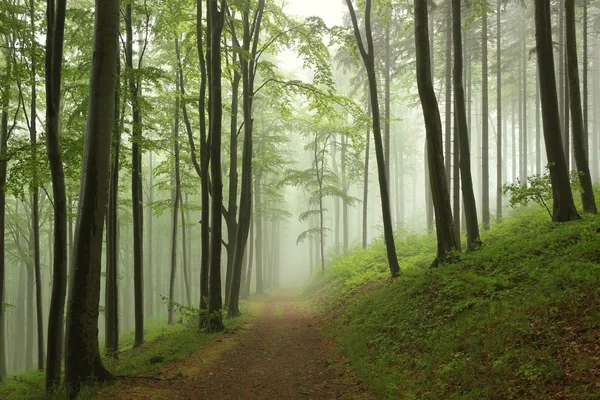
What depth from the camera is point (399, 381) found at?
561 centimetres

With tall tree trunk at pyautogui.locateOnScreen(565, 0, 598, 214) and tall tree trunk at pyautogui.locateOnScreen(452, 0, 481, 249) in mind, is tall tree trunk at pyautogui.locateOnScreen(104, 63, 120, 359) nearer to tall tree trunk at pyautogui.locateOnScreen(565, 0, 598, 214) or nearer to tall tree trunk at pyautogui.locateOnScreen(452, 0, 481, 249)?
tall tree trunk at pyautogui.locateOnScreen(452, 0, 481, 249)

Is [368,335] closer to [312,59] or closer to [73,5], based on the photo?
[312,59]

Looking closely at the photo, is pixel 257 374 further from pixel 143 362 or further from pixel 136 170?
pixel 136 170

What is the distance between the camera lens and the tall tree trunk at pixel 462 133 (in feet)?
33.5

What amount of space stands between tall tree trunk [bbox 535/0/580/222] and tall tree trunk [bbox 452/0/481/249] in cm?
185

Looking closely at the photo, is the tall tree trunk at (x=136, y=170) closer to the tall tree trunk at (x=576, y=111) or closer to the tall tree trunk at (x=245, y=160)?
the tall tree trunk at (x=245, y=160)

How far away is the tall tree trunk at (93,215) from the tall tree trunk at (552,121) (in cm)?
938

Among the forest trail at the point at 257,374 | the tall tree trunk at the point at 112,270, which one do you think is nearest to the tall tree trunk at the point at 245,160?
the forest trail at the point at 257,374

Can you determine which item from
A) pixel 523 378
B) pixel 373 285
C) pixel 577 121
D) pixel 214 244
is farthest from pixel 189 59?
pixel 523 378

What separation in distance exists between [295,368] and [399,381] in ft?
8.63

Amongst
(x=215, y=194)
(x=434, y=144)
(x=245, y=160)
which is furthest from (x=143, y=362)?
(x=434, y=144)

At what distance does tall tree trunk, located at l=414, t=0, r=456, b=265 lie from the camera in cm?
970

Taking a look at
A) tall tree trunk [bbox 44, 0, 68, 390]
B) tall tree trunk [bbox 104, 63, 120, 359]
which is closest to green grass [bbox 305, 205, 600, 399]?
tall tree trunk [bbox 44, 0, 68, 390]

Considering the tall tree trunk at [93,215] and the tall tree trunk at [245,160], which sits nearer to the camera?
the tall tree trunk at [93,215]
